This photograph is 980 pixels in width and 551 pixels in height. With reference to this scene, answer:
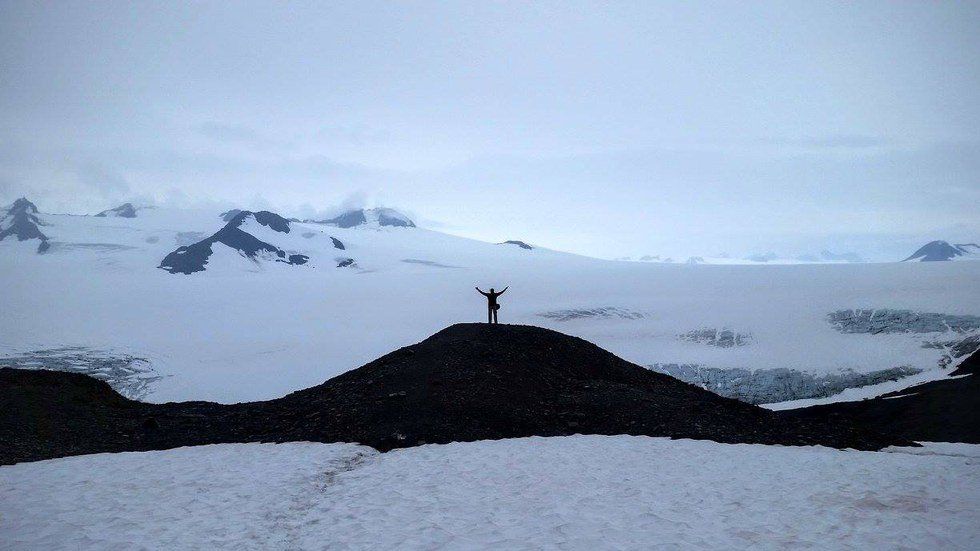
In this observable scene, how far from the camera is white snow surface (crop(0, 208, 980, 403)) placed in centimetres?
4669

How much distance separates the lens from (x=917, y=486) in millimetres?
12586

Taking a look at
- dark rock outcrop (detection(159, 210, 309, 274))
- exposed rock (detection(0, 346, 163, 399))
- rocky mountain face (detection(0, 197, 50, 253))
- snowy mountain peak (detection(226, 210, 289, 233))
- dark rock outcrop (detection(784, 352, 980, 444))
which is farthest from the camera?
snowy mountain peak (detection(226, 210, 289, 233))

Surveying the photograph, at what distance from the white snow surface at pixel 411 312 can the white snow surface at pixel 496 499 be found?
30.6 meters

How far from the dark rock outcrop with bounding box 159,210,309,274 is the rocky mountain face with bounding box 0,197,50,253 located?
1760 inches

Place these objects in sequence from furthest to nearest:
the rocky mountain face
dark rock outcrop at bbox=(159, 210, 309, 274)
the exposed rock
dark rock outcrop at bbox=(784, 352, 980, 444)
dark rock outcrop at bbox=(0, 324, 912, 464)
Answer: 1. the rocky mountain face
2. dark rock outcrop at bbox=(159, 210, 309, 274)
3. the exposed rock
4. dark rock outcrop at bbox=(784, 352, 980, 444)
5. dark rock outcrop at bbox=(0, 324, 912, 464)

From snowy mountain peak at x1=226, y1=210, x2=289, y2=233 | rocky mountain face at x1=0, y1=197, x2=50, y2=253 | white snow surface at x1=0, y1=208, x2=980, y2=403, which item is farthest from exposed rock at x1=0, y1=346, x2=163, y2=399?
rocky mountain face at x1=0, y1=197, x2=50, y2=253

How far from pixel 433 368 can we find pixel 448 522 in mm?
13085

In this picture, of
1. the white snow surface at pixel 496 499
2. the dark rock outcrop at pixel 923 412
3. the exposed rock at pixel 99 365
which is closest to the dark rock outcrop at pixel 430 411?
the white snow surface at pixel 496 499

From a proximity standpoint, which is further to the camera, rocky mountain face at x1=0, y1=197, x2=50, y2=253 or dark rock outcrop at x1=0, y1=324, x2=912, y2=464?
rocky mountain face at x1=0, y1=197, x2=50, y2=253

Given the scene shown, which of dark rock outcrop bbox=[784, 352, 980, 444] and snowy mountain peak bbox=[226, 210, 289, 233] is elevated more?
snowy mountain peak bbox=[226, 210, 289, 233]

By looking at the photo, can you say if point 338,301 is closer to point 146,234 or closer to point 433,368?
point 433,368

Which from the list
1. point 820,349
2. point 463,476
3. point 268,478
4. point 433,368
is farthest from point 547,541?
point 820,349

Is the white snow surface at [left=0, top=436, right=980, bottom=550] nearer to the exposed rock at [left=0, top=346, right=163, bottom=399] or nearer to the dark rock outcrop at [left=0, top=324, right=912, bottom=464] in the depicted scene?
the dark rock outcrop at [left=0, top=324, right=912, bottom=464]

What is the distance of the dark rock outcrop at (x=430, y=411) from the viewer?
62.5 ft
